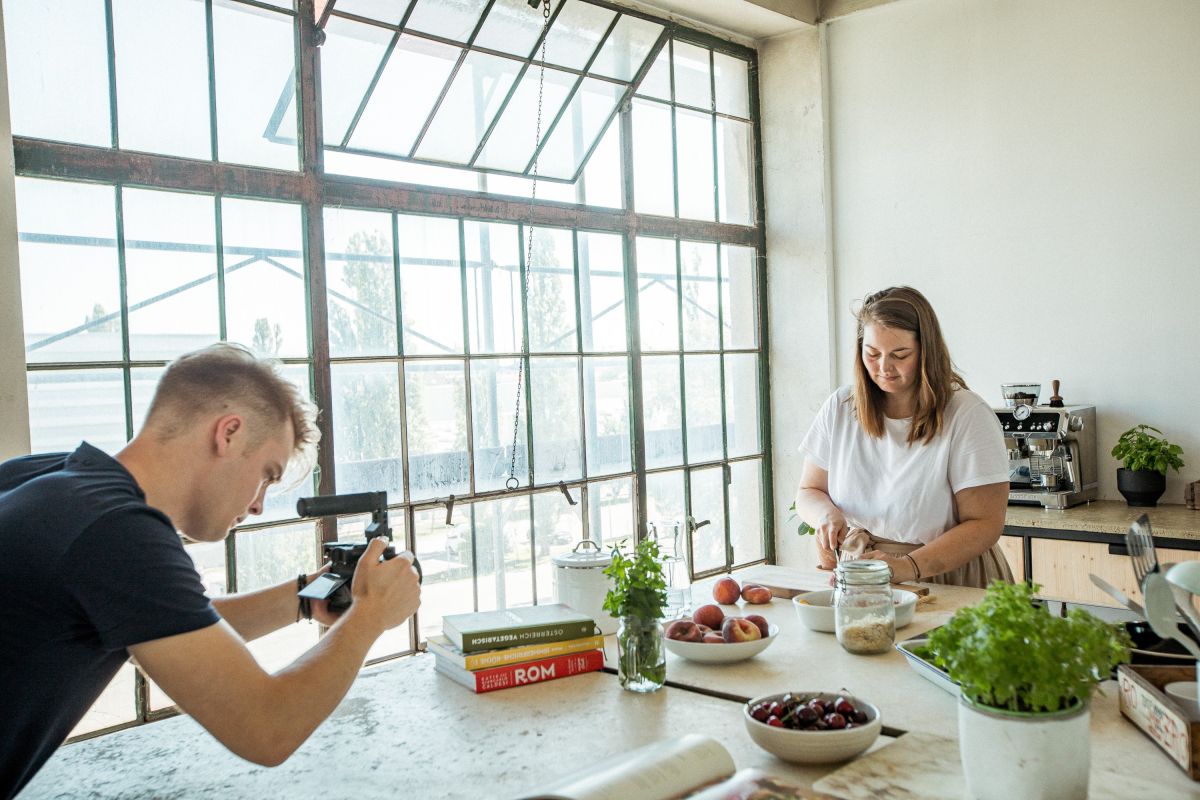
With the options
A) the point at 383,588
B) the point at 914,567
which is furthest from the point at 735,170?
the point at 383,588

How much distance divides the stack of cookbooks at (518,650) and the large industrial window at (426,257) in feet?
1.07

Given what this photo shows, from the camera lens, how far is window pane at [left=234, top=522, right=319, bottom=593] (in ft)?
9.66

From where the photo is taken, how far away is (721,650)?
5.84 ft

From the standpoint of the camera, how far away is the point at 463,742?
1.50 metres

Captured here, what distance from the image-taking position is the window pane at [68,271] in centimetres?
256

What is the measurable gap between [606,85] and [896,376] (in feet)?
7.35

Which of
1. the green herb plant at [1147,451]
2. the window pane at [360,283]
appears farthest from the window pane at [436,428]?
the green herb plant at [1147,451]

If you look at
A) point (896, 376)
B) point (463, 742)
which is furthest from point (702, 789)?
point (896, 376)

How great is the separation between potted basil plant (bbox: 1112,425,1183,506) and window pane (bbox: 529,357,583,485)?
7.29ft

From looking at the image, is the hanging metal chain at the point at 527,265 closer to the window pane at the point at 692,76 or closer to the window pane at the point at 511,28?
the window pane at the point at 511,28

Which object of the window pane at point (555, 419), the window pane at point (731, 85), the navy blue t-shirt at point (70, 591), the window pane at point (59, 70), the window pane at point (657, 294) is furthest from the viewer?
the window pane at point (731, 85)

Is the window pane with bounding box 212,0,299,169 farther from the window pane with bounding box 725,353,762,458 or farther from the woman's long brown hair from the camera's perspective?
the window pane with bounding box 725,353,762,458

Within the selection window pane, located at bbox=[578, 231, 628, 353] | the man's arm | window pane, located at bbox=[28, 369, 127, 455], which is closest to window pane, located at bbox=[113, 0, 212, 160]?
window pane, located at bbox=[28, 369, 127, 455]

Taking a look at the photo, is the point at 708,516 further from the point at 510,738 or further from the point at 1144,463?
the point at 510,738
